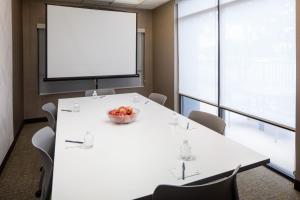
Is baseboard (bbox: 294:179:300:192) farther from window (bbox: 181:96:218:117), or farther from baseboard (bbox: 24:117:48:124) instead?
baseboard (bbox: 24:117:48:124)

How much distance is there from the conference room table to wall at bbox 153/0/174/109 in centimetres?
291

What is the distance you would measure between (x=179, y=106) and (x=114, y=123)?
2979 mm

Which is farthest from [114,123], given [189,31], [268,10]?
[189,31]

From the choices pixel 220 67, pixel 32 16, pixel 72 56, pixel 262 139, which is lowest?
pixel 262 139

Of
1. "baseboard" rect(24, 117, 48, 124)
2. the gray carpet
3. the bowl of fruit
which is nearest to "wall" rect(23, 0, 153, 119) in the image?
"baseboard" rect(24, 117, 48, 124)

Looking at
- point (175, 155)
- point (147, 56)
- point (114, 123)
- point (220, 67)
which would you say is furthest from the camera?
point (147, 56)

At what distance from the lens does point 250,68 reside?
295cm

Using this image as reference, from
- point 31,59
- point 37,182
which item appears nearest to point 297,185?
point 37,182

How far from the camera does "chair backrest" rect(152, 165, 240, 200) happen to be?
937 mm

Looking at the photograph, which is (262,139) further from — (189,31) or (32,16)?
(32,16)

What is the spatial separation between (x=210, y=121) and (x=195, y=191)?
1258 millimetres

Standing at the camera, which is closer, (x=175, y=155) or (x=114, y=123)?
(x=175, y=155)

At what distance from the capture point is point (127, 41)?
5.16 metres

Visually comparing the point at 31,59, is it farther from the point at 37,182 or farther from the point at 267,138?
the point at 267,138
